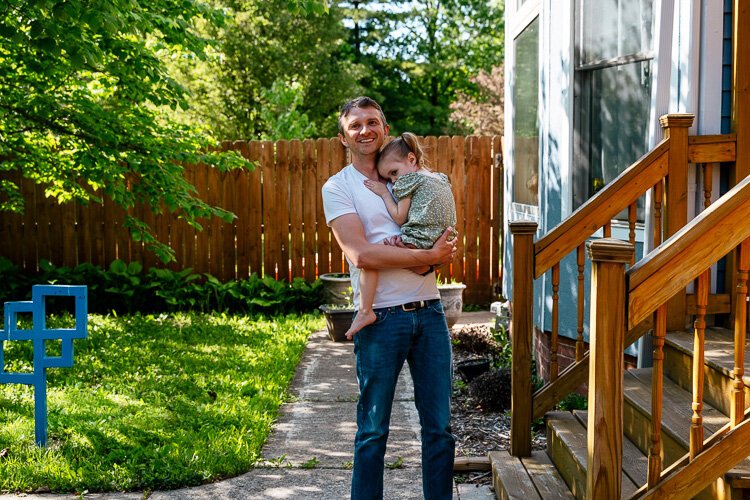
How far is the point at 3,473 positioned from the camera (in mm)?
4074

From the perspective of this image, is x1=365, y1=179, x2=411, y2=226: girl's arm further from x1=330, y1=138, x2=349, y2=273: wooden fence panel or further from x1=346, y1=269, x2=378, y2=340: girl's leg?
x1=330, y1=138, x2=349, y2=273: wooden fence panel

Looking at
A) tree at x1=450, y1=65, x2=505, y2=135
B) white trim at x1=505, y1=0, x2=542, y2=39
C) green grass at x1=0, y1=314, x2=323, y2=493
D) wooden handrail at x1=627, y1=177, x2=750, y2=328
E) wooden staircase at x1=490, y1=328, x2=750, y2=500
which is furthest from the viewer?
tree at x1=450, y1=65, x2=505, y2=135

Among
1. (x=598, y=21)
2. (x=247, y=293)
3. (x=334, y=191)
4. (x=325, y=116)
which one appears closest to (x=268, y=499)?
(x=334, y=191)

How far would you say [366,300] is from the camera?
3.12 metres

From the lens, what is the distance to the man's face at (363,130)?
3.16 metres

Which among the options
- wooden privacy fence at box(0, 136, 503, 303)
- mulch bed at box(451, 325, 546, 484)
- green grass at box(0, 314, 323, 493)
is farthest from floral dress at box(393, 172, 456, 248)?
wooden privacy fence at box(0, 136, 503, 303)

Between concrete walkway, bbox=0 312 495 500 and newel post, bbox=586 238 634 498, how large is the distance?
50.6 inches

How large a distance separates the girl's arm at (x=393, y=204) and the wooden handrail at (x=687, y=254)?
2.88ft

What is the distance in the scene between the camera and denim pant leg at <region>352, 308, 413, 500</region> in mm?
3143

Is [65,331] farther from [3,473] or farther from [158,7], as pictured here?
[158,7]

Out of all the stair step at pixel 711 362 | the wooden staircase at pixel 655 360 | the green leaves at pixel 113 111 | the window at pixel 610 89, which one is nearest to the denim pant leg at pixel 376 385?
the wooden staircase at pixel 655 360

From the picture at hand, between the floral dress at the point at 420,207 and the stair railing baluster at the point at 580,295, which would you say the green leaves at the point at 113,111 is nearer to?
the floral dress at the point at 420,207

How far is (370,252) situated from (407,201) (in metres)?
0.25

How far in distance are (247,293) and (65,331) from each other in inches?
192
